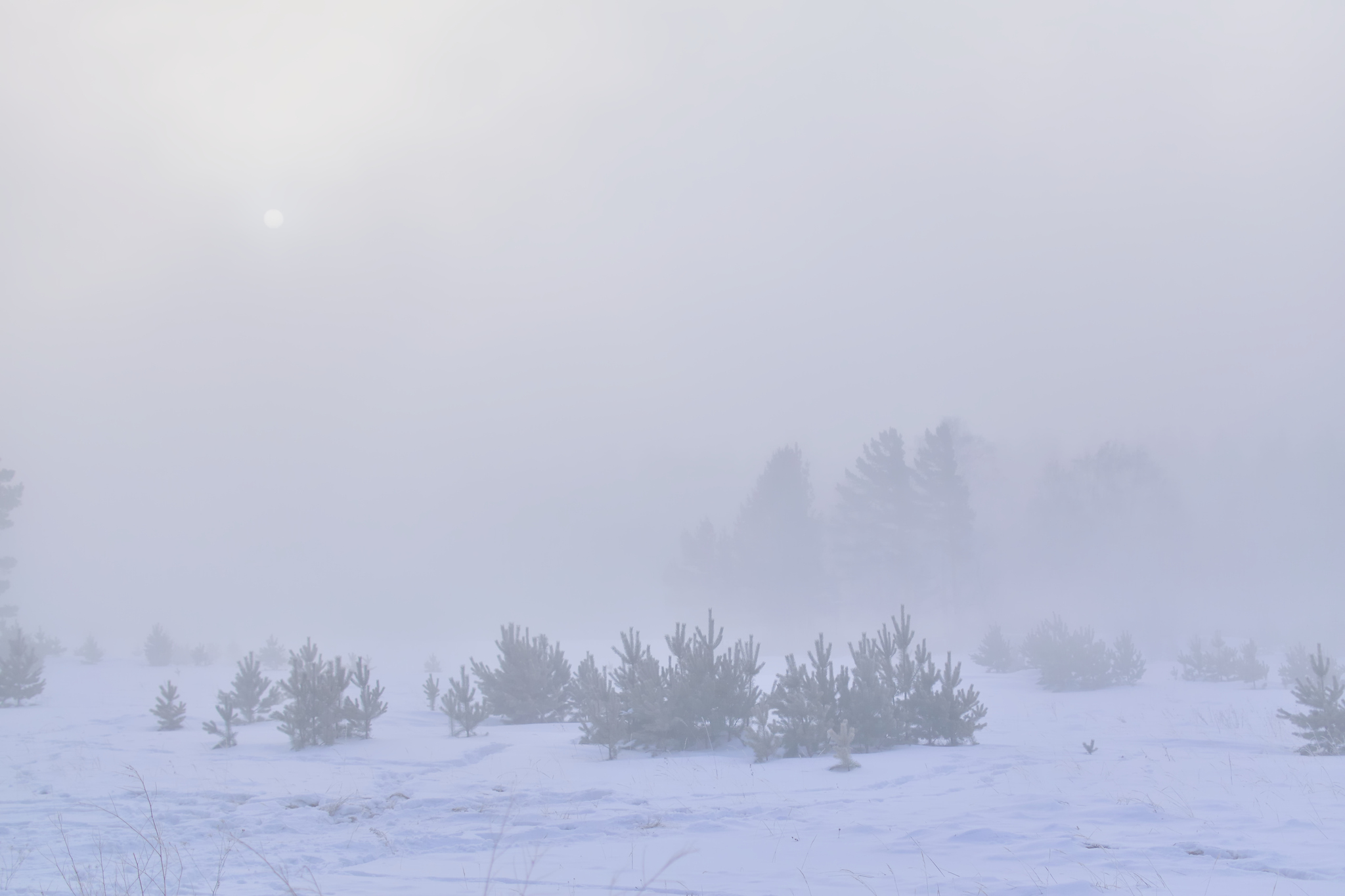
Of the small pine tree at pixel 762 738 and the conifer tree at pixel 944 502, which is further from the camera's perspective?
the conifer tree at pixel 944 502

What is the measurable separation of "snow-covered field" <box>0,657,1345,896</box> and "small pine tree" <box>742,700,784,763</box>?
29 cm

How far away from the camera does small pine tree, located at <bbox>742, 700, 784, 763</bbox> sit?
9891 millimetres

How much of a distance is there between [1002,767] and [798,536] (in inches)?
1606

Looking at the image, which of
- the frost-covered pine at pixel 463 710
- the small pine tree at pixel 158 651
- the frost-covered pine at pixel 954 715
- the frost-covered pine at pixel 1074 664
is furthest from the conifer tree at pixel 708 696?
the small pine tree at pixel 158 651

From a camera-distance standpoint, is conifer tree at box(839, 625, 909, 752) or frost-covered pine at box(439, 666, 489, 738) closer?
conifer tree at box(839, 625, 909, 752)

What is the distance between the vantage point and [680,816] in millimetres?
6770

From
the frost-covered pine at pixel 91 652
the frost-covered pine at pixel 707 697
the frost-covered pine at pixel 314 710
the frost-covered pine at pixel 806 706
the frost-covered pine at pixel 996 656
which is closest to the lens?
the frost-covered pine at pixel 806 706

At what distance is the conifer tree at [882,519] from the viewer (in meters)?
45.6

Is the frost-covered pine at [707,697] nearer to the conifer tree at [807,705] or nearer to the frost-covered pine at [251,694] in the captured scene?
the conifer tree at [807,705]

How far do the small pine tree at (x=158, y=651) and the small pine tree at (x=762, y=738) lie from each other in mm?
26515

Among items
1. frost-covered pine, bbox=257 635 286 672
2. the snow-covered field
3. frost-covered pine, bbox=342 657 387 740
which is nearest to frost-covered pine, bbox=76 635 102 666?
frost-covered pine, bbox=257 635 286 672

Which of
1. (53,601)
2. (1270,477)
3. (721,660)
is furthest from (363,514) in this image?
(721,660)

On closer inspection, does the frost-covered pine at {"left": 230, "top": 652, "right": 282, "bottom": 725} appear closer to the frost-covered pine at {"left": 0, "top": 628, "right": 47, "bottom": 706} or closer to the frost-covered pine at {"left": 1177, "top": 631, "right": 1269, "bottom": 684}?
the frost-covered pine at {"left": 0, "top": 628, "right": 47, "bottom": 706}

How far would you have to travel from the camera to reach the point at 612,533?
366ft
